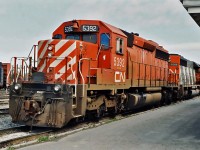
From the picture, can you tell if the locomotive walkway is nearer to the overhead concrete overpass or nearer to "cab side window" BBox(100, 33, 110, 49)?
"cab side window" BBox(100, 33, 110, 49)

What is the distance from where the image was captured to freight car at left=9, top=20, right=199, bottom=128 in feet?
31.5

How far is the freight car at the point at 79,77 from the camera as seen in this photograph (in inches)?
378

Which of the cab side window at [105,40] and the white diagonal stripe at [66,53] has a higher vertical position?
the cab side window at [105,40]

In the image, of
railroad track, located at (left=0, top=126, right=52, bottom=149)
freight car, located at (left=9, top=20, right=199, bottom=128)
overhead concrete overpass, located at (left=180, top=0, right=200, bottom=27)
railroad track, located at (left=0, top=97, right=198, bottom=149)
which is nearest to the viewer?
overhead concrete overpass, located at (left=180, top=0, right=200, bottom=27)

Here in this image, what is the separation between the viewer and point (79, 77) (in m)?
10.8

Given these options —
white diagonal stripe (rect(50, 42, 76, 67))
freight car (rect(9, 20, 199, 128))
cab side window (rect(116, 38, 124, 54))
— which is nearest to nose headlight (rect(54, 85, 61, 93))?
freight car (rect(9, 20, 199, 128))

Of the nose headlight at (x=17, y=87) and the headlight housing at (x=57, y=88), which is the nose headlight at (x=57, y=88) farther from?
the nose headlight at (x=17, y=87)

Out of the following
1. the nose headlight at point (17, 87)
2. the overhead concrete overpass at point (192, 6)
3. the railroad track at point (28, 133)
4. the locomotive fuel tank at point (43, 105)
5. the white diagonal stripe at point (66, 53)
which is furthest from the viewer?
the white diagonal stripe at point (66, 53)

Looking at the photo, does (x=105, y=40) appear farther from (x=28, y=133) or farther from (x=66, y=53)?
(x=28, y=133)

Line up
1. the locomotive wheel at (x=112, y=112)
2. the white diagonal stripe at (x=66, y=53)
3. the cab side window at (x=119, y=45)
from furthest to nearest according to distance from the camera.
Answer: the locomotive wheel at (x=112, y=112)
the cab side window at (x=119, y=45)
the white diagonal stripe at (x=66, y=53)

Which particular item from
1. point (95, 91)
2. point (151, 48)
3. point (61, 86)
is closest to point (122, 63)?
point (95, 91)

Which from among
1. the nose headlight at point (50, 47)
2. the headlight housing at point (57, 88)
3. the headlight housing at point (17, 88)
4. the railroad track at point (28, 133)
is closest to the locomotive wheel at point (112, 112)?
the railroad track at point (28, 133)

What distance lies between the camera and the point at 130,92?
49.6ft

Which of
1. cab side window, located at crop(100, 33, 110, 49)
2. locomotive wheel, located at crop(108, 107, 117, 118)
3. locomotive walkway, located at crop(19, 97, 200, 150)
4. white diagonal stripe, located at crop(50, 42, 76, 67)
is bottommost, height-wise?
locomotive walkway, located at crop(19, 97, 200, 150)
